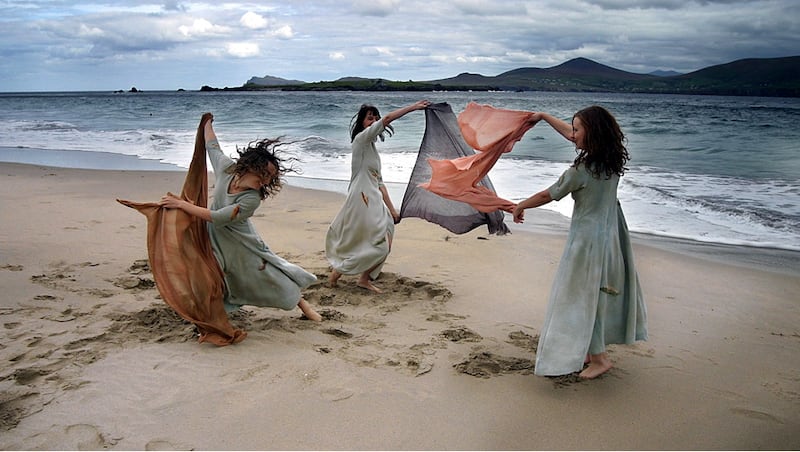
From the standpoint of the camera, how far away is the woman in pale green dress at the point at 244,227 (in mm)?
4406

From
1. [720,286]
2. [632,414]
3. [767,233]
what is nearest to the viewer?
[632,414]

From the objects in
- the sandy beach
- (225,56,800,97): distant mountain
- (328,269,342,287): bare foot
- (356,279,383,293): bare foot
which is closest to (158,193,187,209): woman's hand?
the sandy beach

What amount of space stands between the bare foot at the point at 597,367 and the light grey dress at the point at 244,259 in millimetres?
2162

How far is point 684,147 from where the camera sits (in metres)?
20.4

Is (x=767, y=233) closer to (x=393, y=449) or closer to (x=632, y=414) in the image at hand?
(x=632, y=414)

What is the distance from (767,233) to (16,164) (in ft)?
48.2

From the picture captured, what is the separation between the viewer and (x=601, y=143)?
3723 millimetres

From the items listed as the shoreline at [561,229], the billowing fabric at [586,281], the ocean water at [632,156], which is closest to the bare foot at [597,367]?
the billowing fabric at [586,281]

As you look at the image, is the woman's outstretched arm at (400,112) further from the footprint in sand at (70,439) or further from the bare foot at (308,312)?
the footprint in sand at (70,439)

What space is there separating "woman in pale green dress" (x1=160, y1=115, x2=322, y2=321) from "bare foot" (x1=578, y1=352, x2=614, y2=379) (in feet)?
7.02

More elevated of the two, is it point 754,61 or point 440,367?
point 754,61

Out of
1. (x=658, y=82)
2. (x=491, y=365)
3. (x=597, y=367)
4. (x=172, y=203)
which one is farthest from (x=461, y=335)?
(x=658, y=82)

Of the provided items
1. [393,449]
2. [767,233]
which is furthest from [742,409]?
[767,233]

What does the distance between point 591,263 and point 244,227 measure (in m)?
2.43
